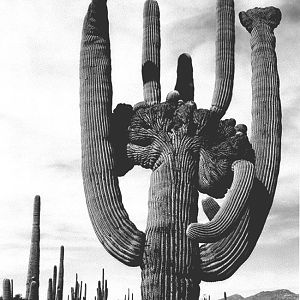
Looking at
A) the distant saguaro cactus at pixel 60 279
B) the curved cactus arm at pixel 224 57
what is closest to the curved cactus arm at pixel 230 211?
the curved cactus arm at pixel 224 57

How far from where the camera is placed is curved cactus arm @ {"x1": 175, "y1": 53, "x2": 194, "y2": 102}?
815cm

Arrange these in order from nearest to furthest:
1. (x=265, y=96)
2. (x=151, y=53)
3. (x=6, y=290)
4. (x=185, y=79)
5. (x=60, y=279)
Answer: (x=265, y=96)
(x=151, y=53)
(x=185, y=79)
(x=6, y=290)
(x=60, y=279)

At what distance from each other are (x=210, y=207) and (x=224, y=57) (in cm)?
168

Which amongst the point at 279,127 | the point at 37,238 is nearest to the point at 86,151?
the point at 279,127

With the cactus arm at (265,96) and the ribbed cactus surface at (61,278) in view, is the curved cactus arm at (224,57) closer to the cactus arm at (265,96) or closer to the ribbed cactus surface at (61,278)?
the cactus arm at (265,96)

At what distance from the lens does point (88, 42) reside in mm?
7090

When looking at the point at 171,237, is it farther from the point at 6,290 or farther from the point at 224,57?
the point at 6,290

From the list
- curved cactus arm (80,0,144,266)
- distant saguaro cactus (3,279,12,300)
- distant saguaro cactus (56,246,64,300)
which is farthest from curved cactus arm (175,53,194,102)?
A: distant saguaro cactus (56,246,64,300)

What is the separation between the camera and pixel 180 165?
6.71 metres

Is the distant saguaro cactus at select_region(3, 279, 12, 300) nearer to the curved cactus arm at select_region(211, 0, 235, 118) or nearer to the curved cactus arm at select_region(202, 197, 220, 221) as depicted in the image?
the curved cactus arm at select_region(202, 197, 220, 221)

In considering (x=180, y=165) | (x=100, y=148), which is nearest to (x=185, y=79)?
(x=180, y=165)

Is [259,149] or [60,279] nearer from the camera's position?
[259,149]

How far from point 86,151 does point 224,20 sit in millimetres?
2267

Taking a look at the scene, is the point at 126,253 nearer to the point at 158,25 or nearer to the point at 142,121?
the point at 142,121
